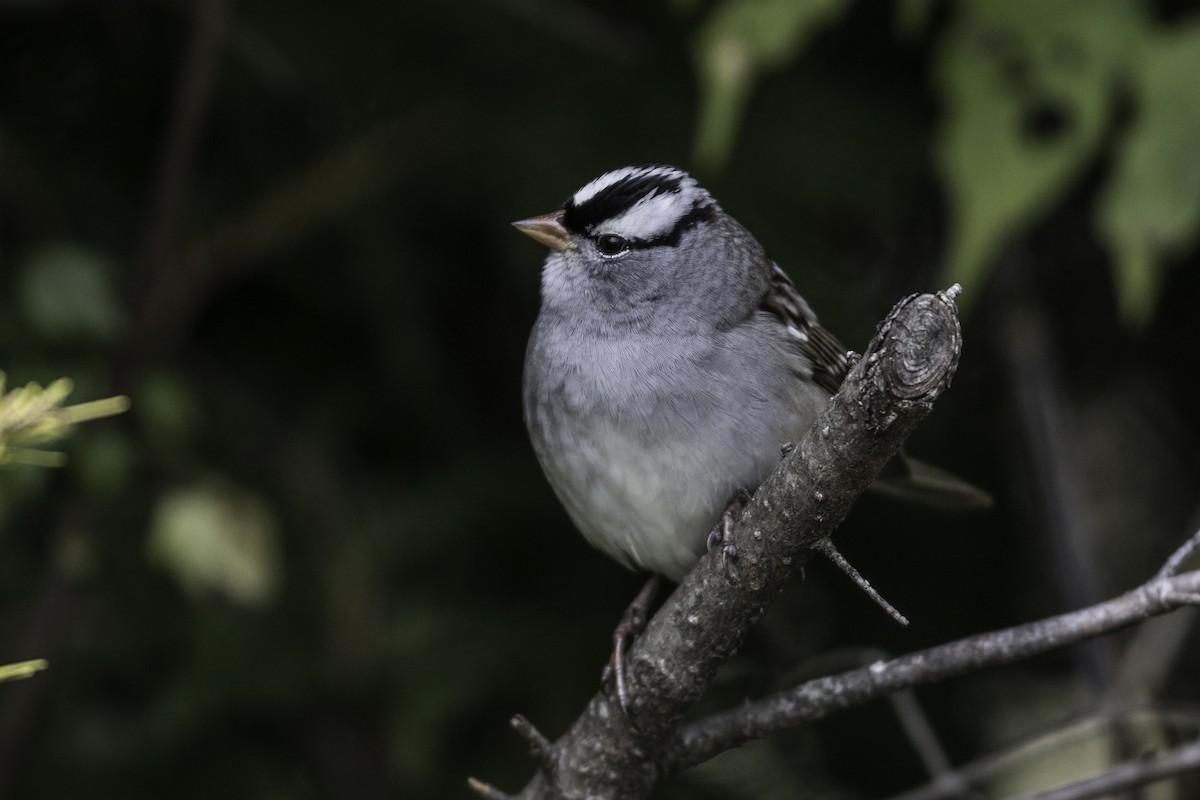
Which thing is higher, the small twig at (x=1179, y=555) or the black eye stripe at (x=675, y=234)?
the black eye stripe at (x=675, y=234)

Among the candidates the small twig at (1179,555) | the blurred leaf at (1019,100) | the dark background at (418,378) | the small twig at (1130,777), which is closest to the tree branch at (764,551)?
the small twig at (1179,555)

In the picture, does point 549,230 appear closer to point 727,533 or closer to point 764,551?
point 727,533

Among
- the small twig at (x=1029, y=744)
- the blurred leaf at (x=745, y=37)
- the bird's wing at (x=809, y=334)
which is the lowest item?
the small twig at (x=1029, y=744)

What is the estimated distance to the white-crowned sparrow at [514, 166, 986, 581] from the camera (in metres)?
2.12

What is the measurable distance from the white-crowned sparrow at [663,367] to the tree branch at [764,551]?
0.36m

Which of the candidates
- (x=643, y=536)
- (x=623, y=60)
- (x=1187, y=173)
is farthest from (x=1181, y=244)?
(x=623, y=60)

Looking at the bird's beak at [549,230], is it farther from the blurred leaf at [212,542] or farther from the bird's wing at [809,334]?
the blurred leaf at [212,542]

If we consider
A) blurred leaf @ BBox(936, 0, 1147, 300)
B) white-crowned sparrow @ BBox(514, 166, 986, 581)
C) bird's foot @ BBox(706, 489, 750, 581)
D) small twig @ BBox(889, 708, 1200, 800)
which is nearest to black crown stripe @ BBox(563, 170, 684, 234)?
white-crowned sparrow @ BBox(514, 166, 986, 581)

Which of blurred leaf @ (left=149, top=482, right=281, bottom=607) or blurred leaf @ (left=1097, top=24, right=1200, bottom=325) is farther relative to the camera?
blurred leaf @ (left=149, top=482, right=281, bottom=607)

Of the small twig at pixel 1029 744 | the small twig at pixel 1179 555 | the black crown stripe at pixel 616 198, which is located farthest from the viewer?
the black crown stripe at pixel 616 198

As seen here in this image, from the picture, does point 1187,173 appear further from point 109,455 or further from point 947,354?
point 109,455

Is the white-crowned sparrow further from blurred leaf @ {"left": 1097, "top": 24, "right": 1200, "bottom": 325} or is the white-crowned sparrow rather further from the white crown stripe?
blurred leaf @ {"left": 1097, "top": 24, "right": 1200, "bottom": 325}

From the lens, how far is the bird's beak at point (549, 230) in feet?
7.97

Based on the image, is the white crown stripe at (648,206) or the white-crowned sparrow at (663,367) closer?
the white-crowned sparrow at (663,367)
